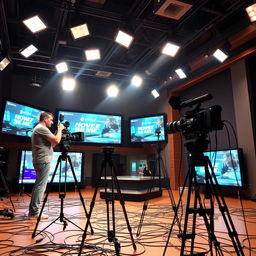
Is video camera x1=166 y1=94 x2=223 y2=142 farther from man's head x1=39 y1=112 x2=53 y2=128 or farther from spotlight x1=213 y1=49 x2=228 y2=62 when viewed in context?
spotlight x1=213 y1=49 x2=228 y2=62

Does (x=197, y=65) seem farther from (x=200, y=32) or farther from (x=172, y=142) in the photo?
(x=172, y=142)

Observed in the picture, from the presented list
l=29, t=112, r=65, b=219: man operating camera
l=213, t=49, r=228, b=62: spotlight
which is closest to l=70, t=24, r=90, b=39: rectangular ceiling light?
l=29, t=112, r=65, b=219: man operating camera

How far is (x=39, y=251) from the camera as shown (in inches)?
68.6

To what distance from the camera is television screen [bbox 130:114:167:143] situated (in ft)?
21.2

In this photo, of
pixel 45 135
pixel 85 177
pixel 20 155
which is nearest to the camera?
pixel 45 135

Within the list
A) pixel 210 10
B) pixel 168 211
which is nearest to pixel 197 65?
pixel 210 10

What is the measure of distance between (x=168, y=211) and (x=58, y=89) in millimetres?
5120

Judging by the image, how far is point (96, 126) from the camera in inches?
259

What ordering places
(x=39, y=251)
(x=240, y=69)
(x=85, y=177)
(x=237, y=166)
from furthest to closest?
(x=85, y=177) < (x=240, y=69) < (x=237, y=166) < (x=39, y=251)

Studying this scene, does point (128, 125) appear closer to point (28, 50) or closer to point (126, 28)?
point (126, 28)

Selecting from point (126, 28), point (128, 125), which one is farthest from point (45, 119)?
point (128, 125)

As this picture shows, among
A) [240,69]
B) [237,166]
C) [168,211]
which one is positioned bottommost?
[168,211]

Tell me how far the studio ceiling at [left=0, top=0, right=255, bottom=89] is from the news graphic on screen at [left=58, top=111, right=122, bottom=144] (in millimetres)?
1298

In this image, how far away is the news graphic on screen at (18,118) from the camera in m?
4.88
